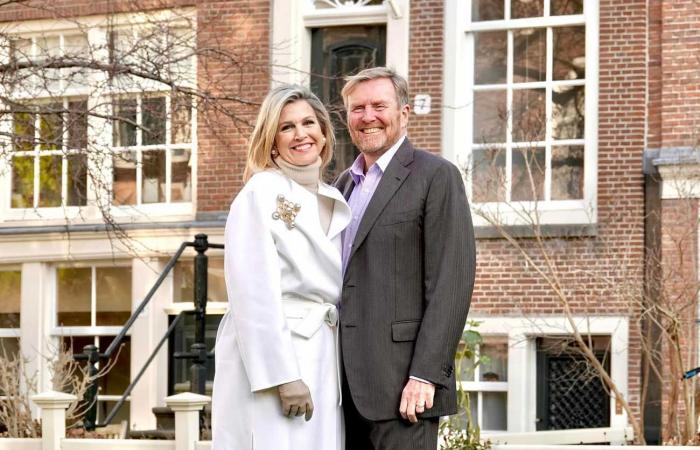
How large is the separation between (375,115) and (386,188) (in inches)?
10.1

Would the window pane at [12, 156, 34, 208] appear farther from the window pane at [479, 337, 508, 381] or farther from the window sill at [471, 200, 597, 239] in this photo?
the window pane at [479, 337, 508, 381]

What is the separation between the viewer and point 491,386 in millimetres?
12539

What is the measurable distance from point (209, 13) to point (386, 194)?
887 centimetres

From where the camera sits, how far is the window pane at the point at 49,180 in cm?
1434

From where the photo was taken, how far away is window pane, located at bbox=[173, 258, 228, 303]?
13500mm

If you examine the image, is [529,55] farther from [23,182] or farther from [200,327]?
[23,182]

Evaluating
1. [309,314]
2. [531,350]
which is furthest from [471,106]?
[309,314]

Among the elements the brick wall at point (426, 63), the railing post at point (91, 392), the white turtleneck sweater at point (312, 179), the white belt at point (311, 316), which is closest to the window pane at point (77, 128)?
the railing post at point (91, 392)

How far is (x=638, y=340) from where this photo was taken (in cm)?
1195

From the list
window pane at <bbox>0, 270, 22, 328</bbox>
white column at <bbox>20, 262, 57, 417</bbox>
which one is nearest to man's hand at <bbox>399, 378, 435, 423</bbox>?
white column at <bbox>20, 262, 57, 417</bbox>

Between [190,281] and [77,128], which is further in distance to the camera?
[190,281]

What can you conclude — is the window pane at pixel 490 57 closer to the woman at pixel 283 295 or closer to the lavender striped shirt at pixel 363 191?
the lavender striped shirt at pixel 363 191

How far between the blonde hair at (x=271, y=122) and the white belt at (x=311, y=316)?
Result: 460mm

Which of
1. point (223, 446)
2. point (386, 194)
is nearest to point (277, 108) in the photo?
point (386, 194)
